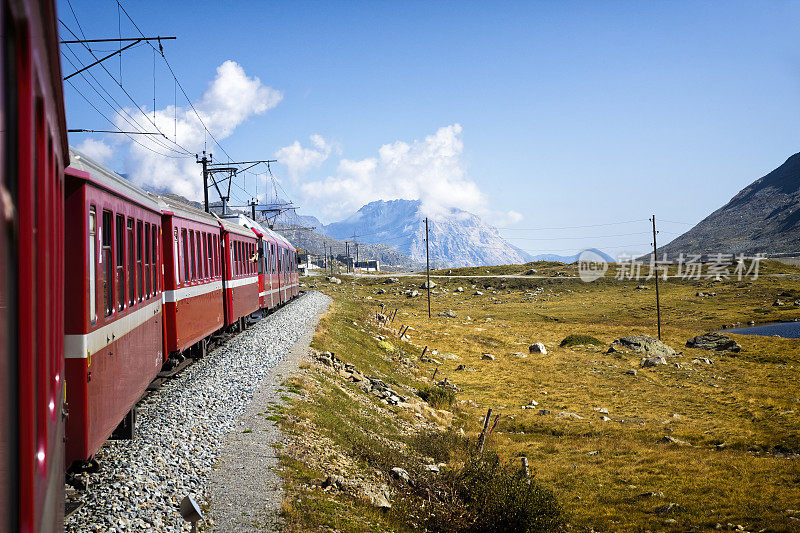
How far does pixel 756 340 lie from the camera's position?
51969 millimetres

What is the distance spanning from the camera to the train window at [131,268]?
885cm

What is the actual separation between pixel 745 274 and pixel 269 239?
103653 millimetres

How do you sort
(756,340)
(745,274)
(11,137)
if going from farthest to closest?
(745,274) → (756,340) → (11,137)

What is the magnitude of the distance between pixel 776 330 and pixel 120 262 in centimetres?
6636

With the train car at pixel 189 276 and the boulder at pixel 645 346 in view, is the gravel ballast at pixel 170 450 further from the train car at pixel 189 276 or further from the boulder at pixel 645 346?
the boulder at pixel 645 346

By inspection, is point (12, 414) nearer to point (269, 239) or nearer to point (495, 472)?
point (495, 472)

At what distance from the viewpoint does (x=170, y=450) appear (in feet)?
31.8

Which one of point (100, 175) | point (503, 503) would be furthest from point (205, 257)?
point (503, 503)

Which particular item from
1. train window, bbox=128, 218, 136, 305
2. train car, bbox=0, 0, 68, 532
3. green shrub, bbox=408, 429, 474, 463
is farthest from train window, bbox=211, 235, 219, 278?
train car, bbox=0, 0, 68, 532

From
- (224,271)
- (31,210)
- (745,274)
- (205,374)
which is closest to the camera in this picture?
(31,210)

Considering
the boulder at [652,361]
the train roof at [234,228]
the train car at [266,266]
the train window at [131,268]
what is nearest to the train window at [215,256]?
the train roof at [234,228]

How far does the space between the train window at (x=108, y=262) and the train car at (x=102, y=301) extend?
0.01 m

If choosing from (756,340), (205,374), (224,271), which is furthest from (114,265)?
(756,340)

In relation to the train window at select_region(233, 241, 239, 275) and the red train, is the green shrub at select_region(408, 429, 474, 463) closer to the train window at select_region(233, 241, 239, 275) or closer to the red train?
the red train
